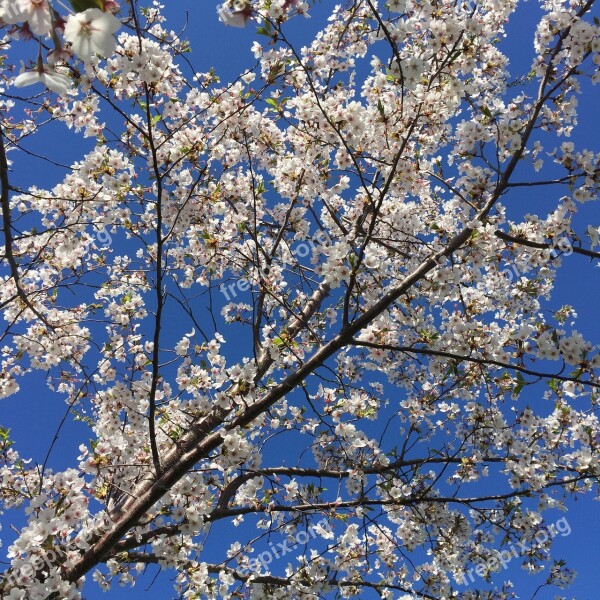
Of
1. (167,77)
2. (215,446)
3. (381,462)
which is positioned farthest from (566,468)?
(167,77)

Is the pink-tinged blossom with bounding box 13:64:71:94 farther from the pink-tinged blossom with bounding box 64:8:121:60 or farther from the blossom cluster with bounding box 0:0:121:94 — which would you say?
the pink-tinged blossom with bounding box 64:8:121:60

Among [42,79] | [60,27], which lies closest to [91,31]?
[60,27]

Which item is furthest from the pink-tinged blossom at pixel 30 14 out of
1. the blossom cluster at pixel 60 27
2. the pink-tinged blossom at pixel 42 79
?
the pink-tinged blossom at pixel 42 79

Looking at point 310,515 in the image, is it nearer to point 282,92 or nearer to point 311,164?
point 311,164

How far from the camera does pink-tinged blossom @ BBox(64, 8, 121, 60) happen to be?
1097mm

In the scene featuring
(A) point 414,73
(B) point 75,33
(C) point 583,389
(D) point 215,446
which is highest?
(A) point 414,73

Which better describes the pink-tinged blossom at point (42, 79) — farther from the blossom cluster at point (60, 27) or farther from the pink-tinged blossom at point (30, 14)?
the pink-tinged blossom at point (30, 14)

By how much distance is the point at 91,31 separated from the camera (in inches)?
44.9

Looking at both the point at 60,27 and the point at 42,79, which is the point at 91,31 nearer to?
the point at 60,27

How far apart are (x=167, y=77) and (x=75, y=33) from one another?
9.05 feet

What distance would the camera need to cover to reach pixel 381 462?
15.1 ft

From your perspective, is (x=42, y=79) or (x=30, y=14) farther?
(x=42, y=79)

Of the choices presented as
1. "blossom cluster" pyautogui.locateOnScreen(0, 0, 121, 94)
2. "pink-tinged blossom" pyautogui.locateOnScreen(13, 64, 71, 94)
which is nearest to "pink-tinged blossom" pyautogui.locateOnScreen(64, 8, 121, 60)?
"blossom cluster" pyautogui.locateOnScreen(0, 0, 121, 94)

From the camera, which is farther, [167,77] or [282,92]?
[282,92]
